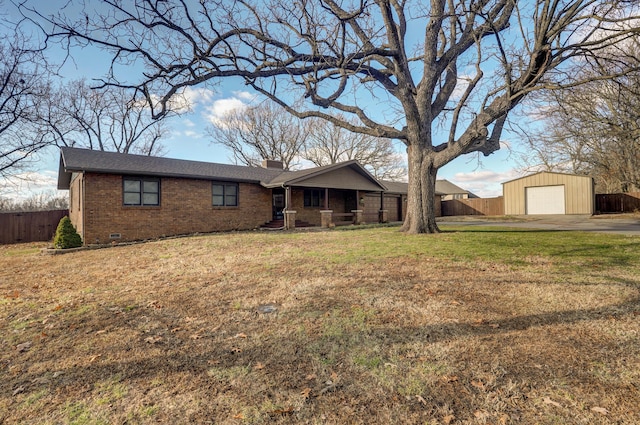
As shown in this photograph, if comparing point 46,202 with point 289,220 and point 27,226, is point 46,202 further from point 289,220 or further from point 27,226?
point 289,220

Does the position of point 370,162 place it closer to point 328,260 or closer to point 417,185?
point 417,185

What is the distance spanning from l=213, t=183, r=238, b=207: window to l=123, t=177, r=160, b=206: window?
258 centimetres

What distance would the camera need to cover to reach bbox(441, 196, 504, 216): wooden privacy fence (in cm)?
2887

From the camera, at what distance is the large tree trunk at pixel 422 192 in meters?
10.8

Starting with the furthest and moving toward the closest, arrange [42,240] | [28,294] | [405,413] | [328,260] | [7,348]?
[42,240] → [328,260] → [28,294] → [7,348] → [405,413]

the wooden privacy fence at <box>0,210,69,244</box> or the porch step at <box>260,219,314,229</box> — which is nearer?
the wooden privacy fence at <box>0,210,69,244</box>

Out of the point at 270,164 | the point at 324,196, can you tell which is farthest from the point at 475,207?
the point at 270,164

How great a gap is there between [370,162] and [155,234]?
23720mm

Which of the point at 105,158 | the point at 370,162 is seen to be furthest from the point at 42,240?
the point at 370,162

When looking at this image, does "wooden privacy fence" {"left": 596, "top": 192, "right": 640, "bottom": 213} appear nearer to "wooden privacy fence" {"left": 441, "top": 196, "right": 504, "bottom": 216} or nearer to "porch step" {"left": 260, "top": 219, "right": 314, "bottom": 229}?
"wooden privacy fence" {"left": 441, "top": 196, "right": 504, "bottom": 216}

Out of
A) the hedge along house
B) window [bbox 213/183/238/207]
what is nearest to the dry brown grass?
the hedge along house

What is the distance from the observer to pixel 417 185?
11.0 meters

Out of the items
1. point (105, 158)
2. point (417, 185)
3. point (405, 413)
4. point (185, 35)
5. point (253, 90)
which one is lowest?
point (405, 413)

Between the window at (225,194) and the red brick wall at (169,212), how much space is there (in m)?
0.23
